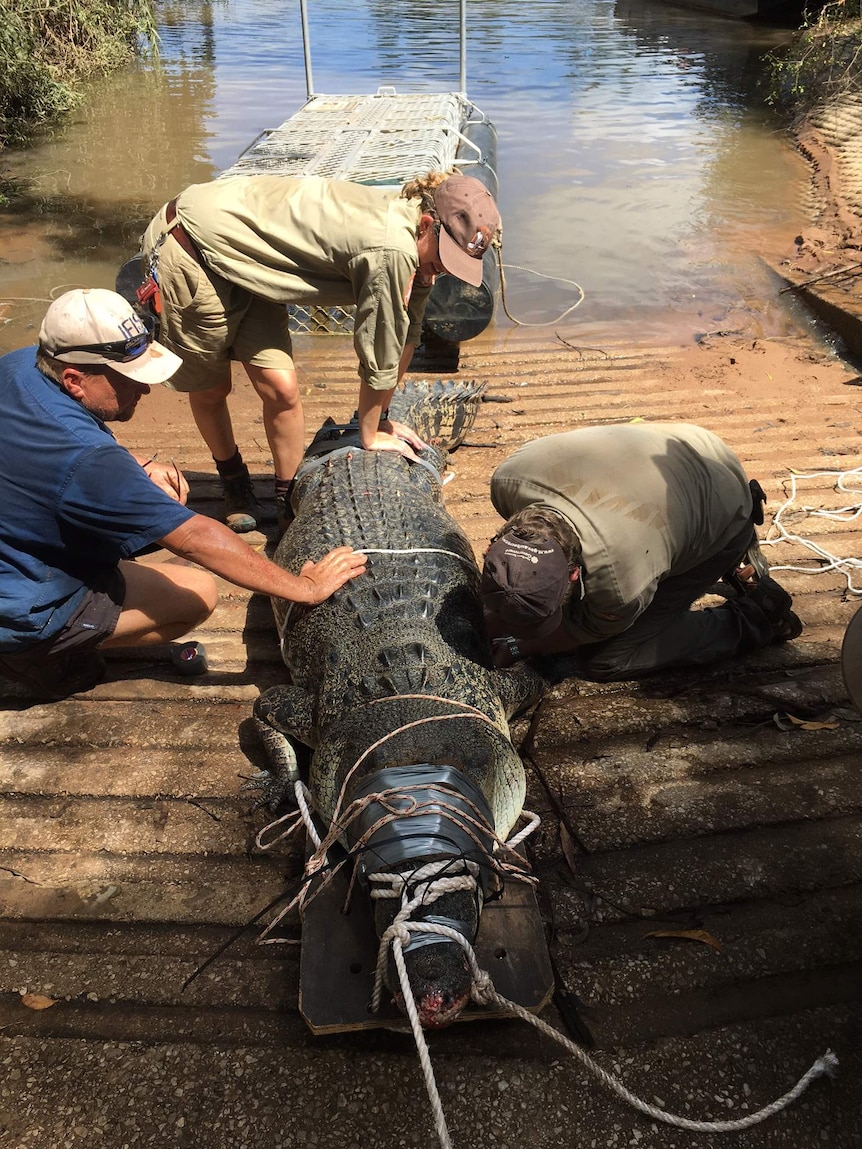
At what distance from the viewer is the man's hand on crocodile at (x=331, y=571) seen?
2.62 meters

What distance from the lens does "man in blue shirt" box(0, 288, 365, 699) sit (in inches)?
88.9

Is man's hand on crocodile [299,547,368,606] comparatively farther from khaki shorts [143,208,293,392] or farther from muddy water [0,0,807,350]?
muddy water [0,0,807,350]

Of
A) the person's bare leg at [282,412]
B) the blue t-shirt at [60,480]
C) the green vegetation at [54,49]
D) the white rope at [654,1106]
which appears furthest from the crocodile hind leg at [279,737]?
the green vegetation at [54,49]

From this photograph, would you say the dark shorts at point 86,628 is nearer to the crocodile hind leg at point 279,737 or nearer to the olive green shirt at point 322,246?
the crocodile hind leg at point 279,737

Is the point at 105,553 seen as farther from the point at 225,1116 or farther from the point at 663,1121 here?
the point at 663,1121

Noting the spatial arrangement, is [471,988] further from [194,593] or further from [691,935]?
[194,593]

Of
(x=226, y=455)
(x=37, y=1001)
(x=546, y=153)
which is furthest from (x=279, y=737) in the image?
(x=546, y=153)

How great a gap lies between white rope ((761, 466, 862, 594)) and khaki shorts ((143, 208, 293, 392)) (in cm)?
240

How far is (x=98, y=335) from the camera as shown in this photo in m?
2.25

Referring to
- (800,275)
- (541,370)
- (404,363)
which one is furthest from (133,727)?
(800,275)

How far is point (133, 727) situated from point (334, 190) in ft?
7.22

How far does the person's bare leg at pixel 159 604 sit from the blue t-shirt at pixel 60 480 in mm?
491

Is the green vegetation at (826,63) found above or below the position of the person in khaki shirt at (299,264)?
above

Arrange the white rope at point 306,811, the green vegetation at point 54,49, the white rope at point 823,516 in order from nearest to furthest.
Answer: the white rope at point 306,811, the white rope at point 823,516, the green vegetation at point 54,49
